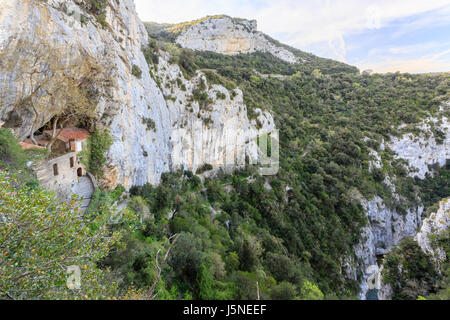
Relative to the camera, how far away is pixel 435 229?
1898 cm

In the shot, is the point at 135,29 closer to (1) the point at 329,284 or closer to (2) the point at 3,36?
(2) the point at 3,36

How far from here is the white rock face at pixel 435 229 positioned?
58.5 ft

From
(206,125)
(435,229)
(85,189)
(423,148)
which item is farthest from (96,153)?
(423,148)

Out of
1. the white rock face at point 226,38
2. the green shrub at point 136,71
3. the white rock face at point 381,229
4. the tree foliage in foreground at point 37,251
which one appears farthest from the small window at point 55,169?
the white rock face at point 226,38

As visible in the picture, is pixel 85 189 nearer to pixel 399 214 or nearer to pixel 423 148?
pixel 399 214

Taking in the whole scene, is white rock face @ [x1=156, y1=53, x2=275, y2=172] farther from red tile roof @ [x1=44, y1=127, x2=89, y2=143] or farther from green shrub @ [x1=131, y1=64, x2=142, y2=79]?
red tile roof @ [x1=44, y1=127, x2=89, y2=143]

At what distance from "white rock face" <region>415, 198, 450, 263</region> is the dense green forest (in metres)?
1.47

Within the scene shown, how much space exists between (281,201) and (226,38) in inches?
2358

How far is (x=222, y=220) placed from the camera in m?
21.4

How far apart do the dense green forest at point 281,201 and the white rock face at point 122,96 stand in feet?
6.53

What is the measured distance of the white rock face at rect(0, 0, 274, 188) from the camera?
925cm

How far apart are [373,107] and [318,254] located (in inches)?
1686

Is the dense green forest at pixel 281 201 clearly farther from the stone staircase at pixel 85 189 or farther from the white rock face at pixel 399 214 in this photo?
the white rock face at pixel 399 214

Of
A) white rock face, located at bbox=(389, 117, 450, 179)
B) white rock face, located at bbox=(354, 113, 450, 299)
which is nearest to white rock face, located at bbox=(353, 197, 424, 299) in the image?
white rock face, located at bbox=(354, 113, 450, 299)
